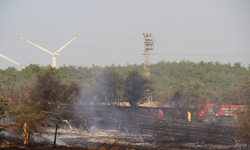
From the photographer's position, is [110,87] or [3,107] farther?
[110,87]

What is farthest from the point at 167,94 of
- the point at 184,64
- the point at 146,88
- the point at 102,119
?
the point at 184,64

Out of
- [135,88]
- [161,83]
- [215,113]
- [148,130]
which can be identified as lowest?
[148,130]

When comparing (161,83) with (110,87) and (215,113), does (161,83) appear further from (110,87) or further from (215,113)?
(215,113)

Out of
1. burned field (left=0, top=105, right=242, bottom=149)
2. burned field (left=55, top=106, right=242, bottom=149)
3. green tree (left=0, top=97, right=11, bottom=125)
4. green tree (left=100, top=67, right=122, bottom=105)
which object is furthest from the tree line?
green tree (left=0, top=97, right=11, bottom=125)

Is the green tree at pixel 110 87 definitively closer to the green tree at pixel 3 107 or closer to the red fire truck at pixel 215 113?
the red fire truck at pixel 215 113

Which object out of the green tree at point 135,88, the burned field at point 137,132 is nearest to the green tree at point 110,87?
the green tree at point 135,88

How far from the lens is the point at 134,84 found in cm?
8494

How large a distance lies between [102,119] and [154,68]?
90744mm

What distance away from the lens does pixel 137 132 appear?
51.9 m

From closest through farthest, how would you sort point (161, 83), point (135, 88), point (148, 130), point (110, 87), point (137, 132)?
point (137, 132), point (148, 130), point (135, 88), point (110, 87), point (161, 83)

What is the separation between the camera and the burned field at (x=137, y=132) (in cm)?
4150

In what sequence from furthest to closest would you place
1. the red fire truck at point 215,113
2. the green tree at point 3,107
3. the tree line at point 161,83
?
the tree line at point 161,83, the red fire truck at point 215,113, the green tree at point 3,107

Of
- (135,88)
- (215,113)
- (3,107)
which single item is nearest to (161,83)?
(135,88)

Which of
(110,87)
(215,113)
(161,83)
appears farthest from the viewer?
(161,83)
